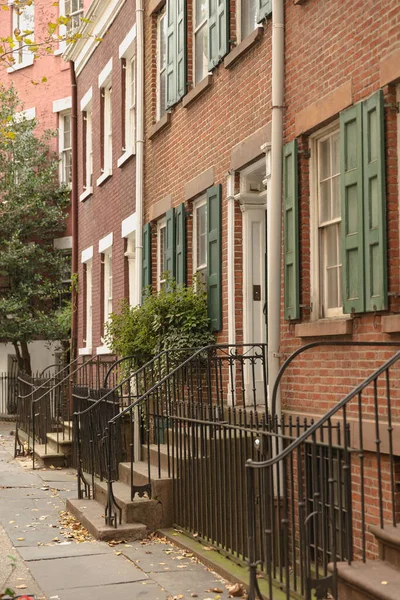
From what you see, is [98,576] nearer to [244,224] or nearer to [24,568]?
[24,568]

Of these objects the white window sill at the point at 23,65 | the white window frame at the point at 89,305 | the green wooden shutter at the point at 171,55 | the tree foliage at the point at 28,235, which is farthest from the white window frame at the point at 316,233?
the white window sill at the point at 23,65

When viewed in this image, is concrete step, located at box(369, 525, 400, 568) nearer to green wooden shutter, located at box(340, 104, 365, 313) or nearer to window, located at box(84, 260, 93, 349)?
green wooden shutter, located at box(340, 104, 365, 313)

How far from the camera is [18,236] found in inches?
919

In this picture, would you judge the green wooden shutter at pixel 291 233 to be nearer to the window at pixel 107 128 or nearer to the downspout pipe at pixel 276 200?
the downspout pipe at pixel 276 200

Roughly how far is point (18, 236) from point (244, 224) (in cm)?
1398

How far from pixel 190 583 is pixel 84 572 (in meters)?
0.91

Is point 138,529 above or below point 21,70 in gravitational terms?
below

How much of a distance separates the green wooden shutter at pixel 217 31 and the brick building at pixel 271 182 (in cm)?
4

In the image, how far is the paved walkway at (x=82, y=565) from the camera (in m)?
6.70

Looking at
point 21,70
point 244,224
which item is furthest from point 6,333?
point 244,224

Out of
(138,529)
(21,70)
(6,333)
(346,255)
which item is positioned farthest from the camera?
(21,70)

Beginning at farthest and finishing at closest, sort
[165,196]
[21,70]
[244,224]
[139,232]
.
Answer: [21,70]
[139,232]
[165,196]
[244,224]

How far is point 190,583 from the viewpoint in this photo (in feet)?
22.6

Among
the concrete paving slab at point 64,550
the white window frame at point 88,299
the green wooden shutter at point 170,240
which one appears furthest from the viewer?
the white window frame at point 88,299
